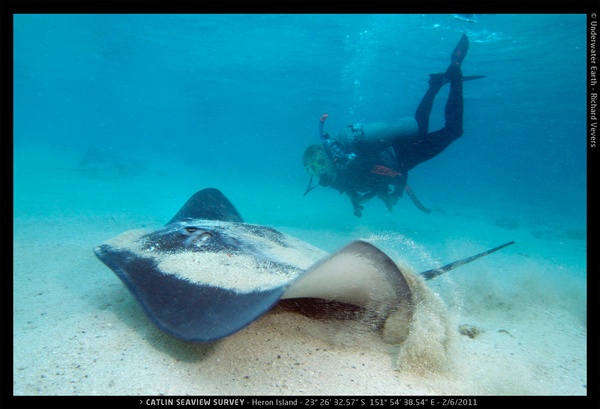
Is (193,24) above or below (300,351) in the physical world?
above

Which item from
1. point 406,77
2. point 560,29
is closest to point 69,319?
point 560,29

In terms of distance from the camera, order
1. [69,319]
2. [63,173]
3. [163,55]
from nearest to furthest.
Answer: [69,319] < [63,173] < [163,55]

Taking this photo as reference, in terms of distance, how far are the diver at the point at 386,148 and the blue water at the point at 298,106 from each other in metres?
1.78

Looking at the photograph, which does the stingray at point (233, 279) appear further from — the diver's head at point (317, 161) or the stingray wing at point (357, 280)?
the diver's head at point (317, 161)

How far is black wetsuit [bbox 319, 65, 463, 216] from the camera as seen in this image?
8.08 m

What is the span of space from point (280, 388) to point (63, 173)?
24.5 m

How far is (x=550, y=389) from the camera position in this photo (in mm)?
2484

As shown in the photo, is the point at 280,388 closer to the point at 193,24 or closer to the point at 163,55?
the point at 193,24

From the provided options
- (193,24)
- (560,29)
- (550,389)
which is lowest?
(550,389)

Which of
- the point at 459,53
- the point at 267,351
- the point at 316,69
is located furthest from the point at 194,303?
the point at 316,69

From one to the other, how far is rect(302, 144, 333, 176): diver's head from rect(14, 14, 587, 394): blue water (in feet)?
6.90

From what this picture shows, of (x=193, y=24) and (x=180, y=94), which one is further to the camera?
(x=180, y=94)

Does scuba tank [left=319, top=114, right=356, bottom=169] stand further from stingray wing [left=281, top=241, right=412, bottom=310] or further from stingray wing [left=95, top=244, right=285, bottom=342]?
stingray wing [left=95, top=244, right=285, bottom=342]

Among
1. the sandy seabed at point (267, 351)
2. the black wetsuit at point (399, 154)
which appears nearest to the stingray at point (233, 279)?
the sandy seabed at point (267, 351)
